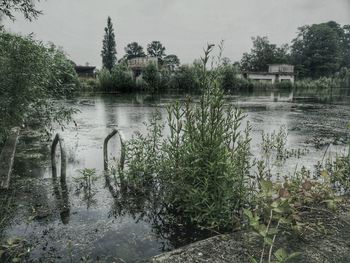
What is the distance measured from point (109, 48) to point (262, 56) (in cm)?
3654

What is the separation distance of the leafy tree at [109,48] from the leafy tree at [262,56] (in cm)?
3047

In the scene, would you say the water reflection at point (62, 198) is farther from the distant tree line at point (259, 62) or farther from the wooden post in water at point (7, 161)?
the distant tree line at point (259, 62)

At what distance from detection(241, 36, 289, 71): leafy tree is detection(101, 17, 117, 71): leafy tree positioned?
30.5 m

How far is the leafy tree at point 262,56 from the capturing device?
74375 mm

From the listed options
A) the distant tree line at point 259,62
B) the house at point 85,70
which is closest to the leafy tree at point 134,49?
the distant tree line at point 259,62

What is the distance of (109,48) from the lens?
66.1 m

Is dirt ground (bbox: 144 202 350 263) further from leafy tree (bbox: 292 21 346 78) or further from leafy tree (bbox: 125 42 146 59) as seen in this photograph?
leafy tree (bbox: 125 42 146 59)

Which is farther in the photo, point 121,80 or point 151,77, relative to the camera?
point 151,77

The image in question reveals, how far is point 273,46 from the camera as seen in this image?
7700 centimetres

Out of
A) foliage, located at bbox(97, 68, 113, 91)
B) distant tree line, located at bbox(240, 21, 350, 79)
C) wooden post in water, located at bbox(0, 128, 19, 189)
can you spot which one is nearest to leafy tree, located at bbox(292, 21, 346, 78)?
distant tree line, located at bbox(240, 21, 350, 79)

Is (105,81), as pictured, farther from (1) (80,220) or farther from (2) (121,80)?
(1) (80,220)

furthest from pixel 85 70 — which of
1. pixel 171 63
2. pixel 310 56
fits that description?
pixel 310 56

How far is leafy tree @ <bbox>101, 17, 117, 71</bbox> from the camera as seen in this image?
6638 cm

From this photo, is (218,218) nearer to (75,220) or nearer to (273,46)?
(75,220)
